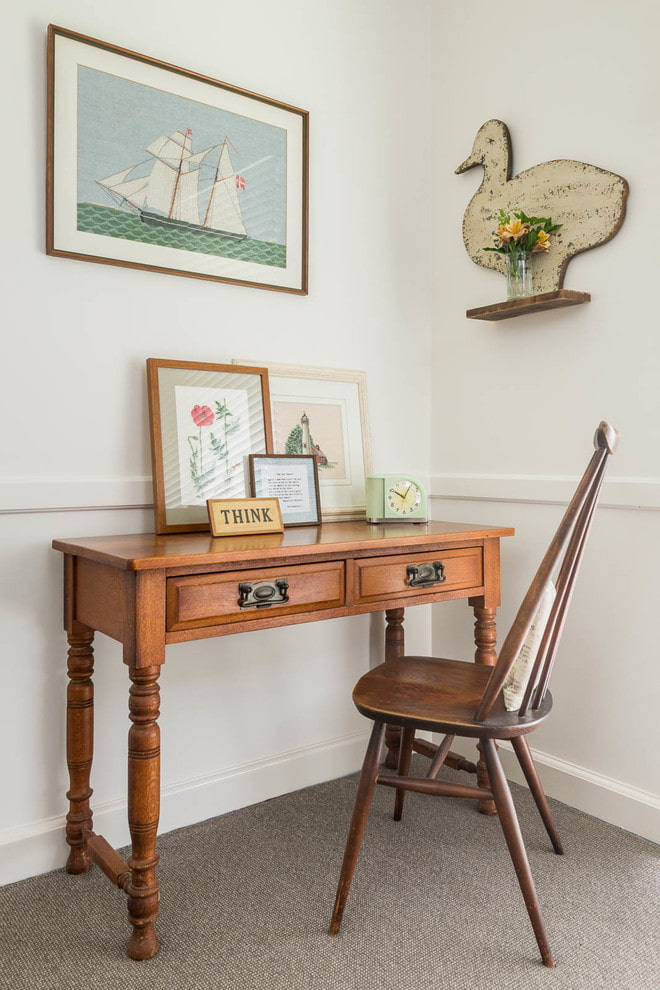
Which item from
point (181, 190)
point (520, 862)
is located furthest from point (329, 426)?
point (520, 862)

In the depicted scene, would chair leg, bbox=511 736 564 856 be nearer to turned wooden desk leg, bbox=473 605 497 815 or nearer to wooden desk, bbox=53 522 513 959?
turned wooden desk leg, bbox=473 605 497 815

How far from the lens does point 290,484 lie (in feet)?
6.75

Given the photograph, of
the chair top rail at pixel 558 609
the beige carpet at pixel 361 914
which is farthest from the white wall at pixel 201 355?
the chair top rail at pixel 558 609

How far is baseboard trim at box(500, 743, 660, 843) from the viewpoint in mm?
1909

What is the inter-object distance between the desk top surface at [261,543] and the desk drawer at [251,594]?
0.13 ft

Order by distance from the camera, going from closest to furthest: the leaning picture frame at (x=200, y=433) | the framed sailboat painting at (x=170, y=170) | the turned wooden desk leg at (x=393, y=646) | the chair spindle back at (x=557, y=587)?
the chair spindle back at (x=557, y=587) < the framed sailboat painting at (x=170, y=170) < the leaning picture frame at (x=200, y=433) < the turned wooden desk leg at (x=393, y=646)

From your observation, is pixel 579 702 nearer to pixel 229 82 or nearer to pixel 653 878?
pixel 653 878

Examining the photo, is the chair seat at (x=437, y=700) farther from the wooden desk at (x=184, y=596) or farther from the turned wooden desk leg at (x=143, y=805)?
the turned wooden desk leg at (x=143, y=805)

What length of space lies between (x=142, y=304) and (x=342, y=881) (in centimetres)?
151

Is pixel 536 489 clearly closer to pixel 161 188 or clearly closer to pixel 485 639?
pixel 485 639

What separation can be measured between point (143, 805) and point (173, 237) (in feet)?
4.77

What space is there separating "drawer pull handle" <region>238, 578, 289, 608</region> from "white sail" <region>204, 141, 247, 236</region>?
109 centimetres

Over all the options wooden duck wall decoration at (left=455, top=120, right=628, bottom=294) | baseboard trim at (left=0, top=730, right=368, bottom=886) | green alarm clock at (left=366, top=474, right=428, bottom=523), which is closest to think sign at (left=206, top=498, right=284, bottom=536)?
green alarm clock at (left=366, top=474, right=428, bottom=523)

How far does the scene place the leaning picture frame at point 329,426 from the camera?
7.14ft
